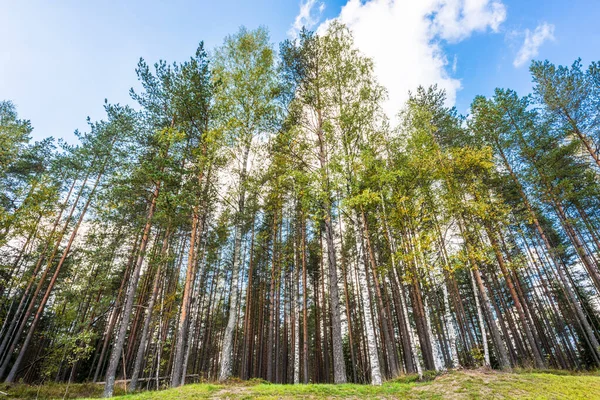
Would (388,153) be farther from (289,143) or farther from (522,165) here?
(522,165)

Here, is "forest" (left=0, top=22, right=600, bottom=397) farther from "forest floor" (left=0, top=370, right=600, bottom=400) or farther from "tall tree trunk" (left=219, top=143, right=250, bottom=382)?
"forest floor" (left=0, top=370, right=600, bottom=400)

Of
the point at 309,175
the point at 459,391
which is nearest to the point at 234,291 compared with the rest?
the point at 309,175

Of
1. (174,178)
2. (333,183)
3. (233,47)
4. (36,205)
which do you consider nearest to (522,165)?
(333,183)

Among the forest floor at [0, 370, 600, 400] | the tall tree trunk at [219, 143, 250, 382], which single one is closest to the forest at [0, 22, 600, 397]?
the tall tree trunk at [219, 143, 250, 382]

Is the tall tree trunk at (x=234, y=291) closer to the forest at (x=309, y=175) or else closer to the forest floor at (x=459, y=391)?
the forest at (x=309, y=175)

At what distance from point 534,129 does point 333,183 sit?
50.9ft

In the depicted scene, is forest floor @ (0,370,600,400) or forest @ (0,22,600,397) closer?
forest floor @ (0,370,600,400)

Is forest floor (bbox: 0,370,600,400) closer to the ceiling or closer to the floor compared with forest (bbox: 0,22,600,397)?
closer to the floor

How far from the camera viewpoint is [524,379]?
6.23 metres

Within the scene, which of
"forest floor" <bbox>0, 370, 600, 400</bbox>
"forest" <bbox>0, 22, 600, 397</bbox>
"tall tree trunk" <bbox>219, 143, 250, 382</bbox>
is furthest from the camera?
"forest" <bbox>0, 22, 600, 397</bbox>

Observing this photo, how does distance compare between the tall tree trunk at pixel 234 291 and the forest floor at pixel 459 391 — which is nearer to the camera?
the forest floor at pixel 459 391

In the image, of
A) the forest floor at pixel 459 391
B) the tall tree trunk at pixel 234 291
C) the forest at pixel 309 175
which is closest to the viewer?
the forest floor at pixel 459 391

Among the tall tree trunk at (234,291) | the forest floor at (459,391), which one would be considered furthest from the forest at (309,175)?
the forest floor at (459,391)

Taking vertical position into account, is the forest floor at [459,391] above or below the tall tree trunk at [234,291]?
below
